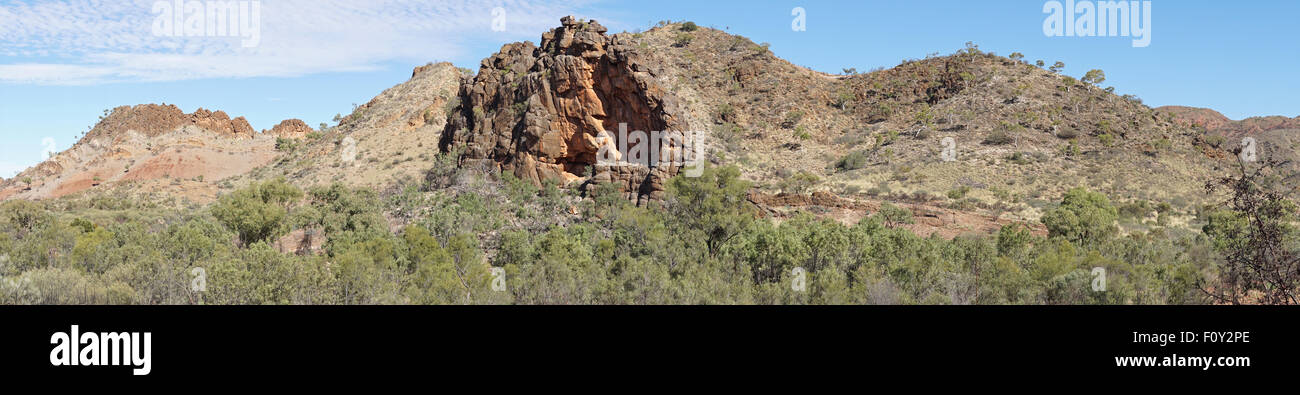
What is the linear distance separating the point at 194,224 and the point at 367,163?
81.3 feet

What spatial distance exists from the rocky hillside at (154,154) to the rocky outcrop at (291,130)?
0.09 meters

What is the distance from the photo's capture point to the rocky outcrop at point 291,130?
241 feet

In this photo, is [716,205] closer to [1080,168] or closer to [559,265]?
[559,265]

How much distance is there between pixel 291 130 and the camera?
74.2m

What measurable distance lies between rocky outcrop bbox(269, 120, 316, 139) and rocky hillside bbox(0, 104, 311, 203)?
9 cm

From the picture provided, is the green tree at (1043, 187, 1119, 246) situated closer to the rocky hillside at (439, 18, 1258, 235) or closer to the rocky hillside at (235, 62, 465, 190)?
the rocky hillside at (439, 18, 1258, 235)

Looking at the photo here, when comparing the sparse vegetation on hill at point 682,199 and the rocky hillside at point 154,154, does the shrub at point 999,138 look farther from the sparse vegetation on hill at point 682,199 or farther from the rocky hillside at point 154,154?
the rocky hillside at point 154,154

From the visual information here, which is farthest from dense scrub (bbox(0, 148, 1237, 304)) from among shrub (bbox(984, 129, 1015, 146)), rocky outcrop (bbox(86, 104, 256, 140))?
rocky outcrop (bbox(86, 104, 256, 140))

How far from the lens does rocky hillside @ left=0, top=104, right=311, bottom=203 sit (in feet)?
192

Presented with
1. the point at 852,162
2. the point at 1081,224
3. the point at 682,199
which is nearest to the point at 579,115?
the point at 682,199

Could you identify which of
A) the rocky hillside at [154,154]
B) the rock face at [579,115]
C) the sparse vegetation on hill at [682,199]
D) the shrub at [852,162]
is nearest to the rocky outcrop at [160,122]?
the rocky hillside at [154,154]

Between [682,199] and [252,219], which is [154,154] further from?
[682,199]
